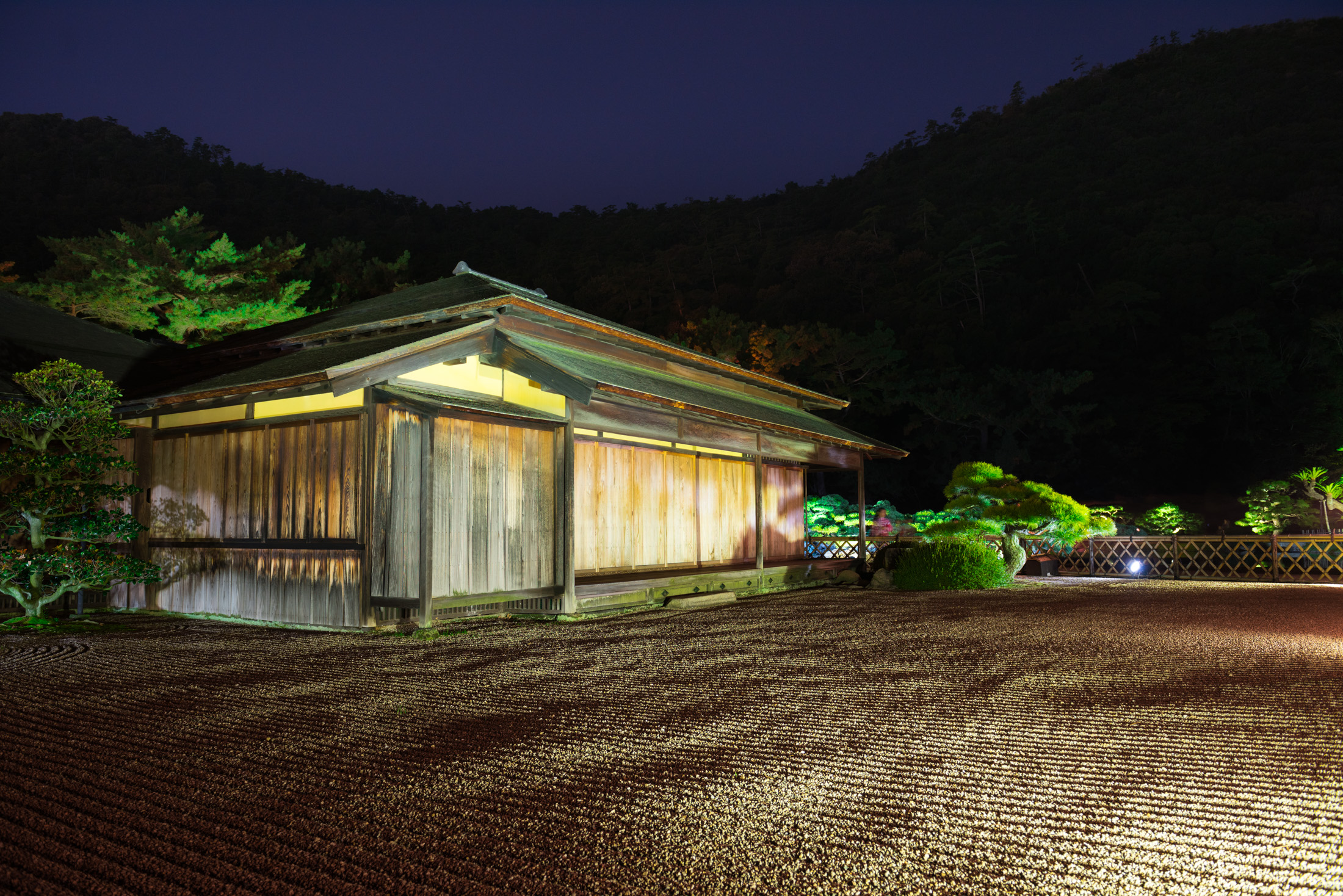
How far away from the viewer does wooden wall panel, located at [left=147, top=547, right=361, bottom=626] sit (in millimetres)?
8281

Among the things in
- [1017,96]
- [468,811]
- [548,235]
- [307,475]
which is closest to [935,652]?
[468,811]

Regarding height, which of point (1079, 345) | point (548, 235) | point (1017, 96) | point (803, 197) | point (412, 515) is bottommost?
point (412, 515)

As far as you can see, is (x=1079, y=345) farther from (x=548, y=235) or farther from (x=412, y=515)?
(x=412, y=515)

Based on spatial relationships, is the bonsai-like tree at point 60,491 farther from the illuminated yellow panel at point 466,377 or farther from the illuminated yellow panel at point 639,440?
the illuminated yellow panel at point 639,440

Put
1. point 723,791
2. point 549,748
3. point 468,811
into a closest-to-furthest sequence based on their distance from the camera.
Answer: point 468,811, point 723,791, point 549,748

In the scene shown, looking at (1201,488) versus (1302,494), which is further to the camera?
(1201,488)

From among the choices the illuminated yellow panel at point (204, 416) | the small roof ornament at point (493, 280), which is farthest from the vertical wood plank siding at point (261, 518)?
the small roof ornament at point (493, 280)

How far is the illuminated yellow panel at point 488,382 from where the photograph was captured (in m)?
8.88

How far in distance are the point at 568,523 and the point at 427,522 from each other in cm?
207

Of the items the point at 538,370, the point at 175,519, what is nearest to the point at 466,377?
the point at 538,370

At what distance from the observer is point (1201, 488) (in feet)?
110

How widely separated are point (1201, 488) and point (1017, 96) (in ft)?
138

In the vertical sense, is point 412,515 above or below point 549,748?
above

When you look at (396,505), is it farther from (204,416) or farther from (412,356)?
(204,416)
